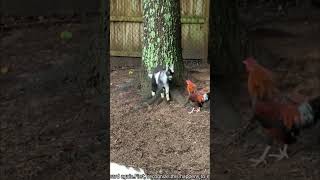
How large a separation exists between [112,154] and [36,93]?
660 millimetres

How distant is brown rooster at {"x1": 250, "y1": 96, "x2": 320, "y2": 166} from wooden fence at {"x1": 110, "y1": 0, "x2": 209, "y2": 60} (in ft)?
0.82

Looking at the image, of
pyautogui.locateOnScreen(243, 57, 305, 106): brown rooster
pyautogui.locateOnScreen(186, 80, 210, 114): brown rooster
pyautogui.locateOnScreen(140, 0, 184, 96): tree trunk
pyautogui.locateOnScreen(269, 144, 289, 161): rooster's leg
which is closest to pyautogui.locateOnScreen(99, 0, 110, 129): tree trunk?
pyautogui.locateOnScreen(140, 0, 184, 96): tree trunk

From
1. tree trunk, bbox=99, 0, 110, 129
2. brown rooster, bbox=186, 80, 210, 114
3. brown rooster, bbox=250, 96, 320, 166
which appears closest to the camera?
tree trunk, bbox=99, 0, 110, 129

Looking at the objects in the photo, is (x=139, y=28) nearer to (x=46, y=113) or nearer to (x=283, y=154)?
(x=46, y=113)

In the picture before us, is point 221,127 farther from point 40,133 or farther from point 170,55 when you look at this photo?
point 40,133

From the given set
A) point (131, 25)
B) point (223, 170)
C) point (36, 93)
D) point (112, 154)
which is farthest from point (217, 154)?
point (36, 93)

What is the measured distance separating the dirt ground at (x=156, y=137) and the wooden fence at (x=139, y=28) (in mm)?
88

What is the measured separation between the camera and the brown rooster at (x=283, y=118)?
5.47ft

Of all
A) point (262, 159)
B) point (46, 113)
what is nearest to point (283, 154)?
point (262, 159)

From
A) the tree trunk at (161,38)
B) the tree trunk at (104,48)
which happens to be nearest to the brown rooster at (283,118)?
the tree trunk at (161,38)

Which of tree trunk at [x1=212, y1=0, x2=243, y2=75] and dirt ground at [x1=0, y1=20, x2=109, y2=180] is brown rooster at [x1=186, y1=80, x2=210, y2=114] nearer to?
tree trunk at [x1=212, y1=0, x2=243, y2=75]

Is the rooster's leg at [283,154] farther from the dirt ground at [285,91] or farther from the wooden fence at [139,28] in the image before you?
the wooden fence at [139,28]

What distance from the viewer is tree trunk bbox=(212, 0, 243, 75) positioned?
1.58 metres

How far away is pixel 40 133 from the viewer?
2023mm
